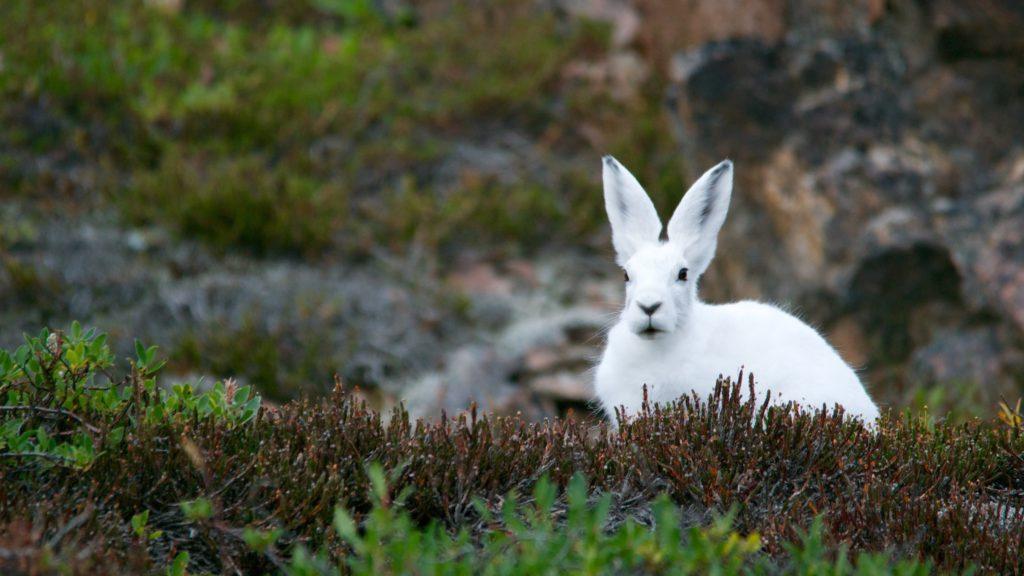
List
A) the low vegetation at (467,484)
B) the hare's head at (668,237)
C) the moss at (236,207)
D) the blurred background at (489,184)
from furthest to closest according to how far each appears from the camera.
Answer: the moss at (236,207), the blurred background at (489,184), the hare's head at (668,237), the low vegetation at (467,484)

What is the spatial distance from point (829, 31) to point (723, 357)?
4.18 meters

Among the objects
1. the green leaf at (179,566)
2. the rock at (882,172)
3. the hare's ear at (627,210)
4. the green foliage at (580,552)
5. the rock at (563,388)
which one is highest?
the rock at (882,172)

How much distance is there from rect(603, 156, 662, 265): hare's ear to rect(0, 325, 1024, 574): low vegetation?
878 mm

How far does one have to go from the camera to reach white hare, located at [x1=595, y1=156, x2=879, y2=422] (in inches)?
175

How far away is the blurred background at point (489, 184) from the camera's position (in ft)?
24.3

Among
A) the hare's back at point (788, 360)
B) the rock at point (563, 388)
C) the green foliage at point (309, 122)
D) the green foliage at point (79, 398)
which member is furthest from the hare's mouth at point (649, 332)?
the green foliage at point (309, 122)

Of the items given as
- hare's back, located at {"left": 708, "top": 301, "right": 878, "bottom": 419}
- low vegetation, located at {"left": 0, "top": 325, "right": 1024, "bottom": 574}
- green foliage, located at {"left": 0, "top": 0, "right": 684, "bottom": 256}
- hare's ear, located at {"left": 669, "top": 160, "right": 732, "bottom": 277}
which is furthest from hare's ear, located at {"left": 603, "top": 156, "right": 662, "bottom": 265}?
green foliage, located at {"left": 0, "top": 0, "right": 684, "bottom": 256}

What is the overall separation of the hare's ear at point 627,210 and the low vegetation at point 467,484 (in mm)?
878

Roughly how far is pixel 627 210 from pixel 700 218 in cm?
31

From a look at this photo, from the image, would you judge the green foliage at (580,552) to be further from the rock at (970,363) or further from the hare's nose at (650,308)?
the rock at (970,363)

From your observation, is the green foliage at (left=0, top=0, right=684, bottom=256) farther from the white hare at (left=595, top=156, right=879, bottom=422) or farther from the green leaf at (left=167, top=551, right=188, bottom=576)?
the green leaf at (left=167, top=551, right=188, bottom=576)

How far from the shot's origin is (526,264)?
926cm

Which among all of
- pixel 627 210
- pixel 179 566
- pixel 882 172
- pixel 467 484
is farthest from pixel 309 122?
pixel 179 566

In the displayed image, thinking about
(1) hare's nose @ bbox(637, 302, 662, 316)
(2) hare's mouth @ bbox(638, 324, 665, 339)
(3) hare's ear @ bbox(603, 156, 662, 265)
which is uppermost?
(3) hare's ear @ bbox(603, 156, 662, 265)
